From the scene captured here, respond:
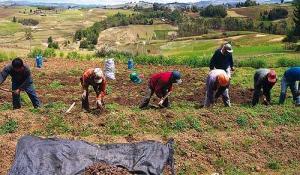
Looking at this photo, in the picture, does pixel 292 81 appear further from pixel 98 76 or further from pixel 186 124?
pixel 98 76

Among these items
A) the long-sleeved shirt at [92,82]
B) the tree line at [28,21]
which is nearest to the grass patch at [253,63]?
the long-sleeved shirt at [92,82]

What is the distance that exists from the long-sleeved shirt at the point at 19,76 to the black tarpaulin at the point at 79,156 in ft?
11.3

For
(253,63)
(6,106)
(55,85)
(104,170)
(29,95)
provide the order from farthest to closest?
1. (253,63)
2. (55,85)
3. (6,106)
4. (29,95)
5. (104,170)

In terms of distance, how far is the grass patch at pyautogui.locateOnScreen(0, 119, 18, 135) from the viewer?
991cm

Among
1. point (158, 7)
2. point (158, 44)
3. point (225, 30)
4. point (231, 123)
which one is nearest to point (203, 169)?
point (231, 123)

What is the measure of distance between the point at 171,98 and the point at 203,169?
19.2 feet

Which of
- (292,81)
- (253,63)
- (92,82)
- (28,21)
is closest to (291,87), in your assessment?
(292,81)

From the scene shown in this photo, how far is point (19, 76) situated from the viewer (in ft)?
37.2

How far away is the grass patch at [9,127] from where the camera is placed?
32.5 feet

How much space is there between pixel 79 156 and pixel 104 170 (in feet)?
1.96

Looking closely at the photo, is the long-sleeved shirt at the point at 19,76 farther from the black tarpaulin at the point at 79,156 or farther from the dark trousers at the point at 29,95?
the black tarpaulin at the point at 79,156

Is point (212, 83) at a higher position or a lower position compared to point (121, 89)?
higher

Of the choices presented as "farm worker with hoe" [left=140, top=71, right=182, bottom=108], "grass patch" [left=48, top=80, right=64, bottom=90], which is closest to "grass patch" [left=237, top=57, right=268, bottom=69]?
"grass patch" [left=48, top=80, right=64, bottom=90]

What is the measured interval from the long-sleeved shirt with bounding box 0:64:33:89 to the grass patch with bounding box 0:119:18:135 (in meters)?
1.43
